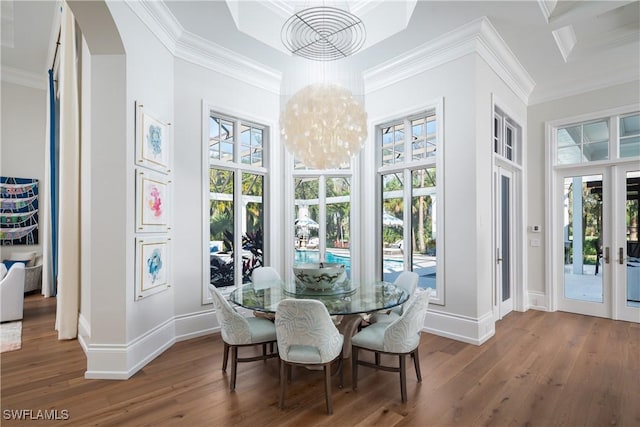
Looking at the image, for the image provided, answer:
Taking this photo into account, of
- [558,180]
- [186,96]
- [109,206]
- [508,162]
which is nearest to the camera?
[109,206]

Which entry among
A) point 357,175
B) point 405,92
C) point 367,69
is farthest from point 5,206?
point 405,92

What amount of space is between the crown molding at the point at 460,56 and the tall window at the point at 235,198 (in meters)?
1.95

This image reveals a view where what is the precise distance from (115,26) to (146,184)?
133 cm

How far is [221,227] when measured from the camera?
430cm

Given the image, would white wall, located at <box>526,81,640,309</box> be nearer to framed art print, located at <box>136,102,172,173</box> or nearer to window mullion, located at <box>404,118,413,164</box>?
window mullion, located at <box>404,118,413,164</box>

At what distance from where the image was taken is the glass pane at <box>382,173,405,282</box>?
4543 millimetres

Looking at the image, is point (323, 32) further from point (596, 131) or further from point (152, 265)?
point (596, 131)

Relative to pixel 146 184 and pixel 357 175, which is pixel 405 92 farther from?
pixel 146 184

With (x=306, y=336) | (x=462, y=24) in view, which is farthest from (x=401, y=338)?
(x=462, y=24)

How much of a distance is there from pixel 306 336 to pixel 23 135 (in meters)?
7.48

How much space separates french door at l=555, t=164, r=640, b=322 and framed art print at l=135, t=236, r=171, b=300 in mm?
5460

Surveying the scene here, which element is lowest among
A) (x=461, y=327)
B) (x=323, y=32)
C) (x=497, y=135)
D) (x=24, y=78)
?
(x=461, y=327)

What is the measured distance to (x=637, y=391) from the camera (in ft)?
8.38

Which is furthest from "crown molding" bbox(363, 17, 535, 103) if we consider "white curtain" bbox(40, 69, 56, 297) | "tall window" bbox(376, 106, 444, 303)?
"white curtain" bbox(40, 69, 56, 297)
